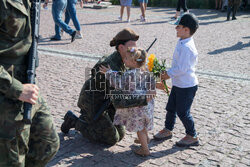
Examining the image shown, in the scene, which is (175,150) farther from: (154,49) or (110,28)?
(110,28)

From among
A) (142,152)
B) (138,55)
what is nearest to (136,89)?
(138,55)

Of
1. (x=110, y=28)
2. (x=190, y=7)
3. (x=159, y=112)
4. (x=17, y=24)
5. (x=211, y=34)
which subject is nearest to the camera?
(x=17, y=24)

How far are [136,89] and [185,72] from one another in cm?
57

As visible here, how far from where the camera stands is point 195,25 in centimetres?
373

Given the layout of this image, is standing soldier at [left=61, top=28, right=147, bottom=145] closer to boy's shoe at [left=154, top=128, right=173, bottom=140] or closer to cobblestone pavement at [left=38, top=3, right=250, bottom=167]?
cobblestone pavement at [left=38, top=3, right=250, bottom=167]

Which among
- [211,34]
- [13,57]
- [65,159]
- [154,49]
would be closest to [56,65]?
[154,49]

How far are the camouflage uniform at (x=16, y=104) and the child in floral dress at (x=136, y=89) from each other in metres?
0.99

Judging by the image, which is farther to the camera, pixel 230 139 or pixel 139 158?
pixel 230 139

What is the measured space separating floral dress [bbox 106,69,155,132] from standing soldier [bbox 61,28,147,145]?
0.18m

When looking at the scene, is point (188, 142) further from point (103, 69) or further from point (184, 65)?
point (103, 69)

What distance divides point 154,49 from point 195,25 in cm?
524

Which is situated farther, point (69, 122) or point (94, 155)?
point (69, 122)

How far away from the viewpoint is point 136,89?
11.6 feet

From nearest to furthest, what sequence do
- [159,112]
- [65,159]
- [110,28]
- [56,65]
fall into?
[65,159] → [159,112] → [56,65] → [110,28]
